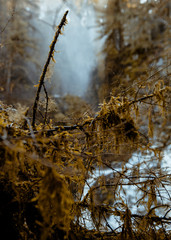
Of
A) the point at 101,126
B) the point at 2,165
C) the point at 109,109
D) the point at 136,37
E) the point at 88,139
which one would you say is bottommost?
the point at 2,165

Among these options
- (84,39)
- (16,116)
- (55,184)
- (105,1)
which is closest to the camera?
(55,184)

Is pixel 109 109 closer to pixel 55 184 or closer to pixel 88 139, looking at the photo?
pixel 88 139

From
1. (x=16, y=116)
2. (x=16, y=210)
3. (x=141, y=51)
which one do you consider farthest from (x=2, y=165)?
(x=141, y=51)

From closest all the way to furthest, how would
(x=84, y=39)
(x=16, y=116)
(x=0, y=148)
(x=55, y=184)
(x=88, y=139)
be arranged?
(x=55, y=184) < (x=0, y=148) < (x=16, y=116) < (x=88, y=139) < (x=84, y=39)

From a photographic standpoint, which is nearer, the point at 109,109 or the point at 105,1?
the point at 109,109

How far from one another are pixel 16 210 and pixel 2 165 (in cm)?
50

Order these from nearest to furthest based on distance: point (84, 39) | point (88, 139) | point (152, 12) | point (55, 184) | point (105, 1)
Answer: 1. point (55, 184)
2. point (88, 139)
3. point (152, 12)
4. point (105, 1)
5. point (84, 39)

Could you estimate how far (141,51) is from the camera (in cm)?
664

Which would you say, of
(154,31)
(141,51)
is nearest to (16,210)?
(141,51)

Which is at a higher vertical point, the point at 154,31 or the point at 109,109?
the point at 154,31

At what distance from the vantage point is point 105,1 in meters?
6.99

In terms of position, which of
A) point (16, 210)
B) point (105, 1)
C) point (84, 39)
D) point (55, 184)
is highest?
point (84, 39)

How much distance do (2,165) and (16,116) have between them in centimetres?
32

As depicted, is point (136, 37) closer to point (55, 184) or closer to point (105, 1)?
point (105, 1)
